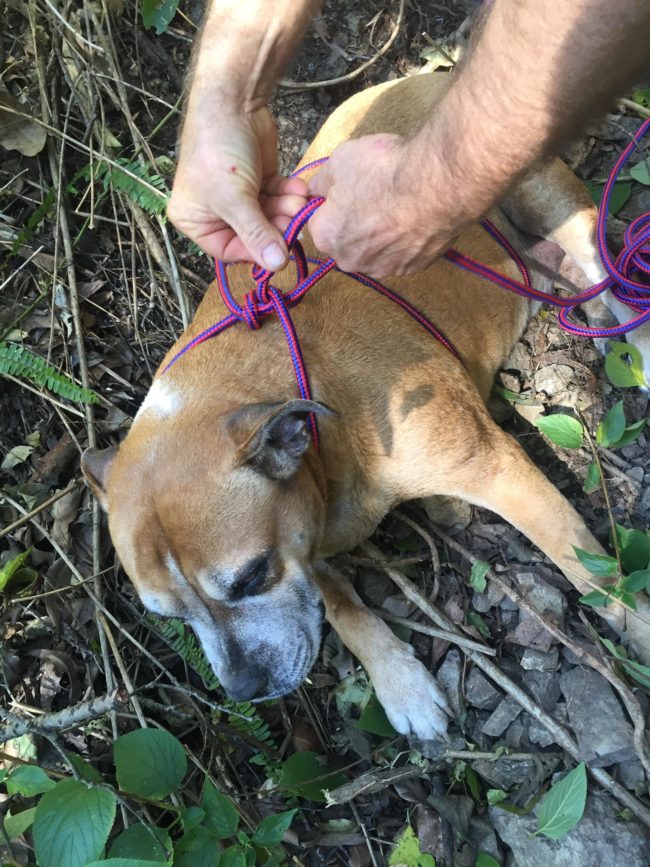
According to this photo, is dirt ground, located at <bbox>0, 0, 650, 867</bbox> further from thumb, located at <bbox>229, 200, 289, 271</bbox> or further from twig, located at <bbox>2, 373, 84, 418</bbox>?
thumb, located at <bbox>229, 200, 289, 271</bbox>

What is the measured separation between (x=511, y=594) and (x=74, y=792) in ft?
6.39

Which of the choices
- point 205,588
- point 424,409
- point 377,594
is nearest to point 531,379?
point 424,409

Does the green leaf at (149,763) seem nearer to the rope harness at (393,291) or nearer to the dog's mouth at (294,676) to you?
Answer: the dog's mouth at (294,676)

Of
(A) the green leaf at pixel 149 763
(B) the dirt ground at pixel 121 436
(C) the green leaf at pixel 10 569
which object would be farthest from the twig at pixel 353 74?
(A) the green leaf at pixel 149 763

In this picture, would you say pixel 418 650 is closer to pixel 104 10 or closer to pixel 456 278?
pixel 456 278

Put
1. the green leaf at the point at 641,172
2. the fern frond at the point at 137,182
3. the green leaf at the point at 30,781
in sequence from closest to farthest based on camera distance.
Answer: the green leaf at the point at 30,781 < the green leaf at the point at 641,172 < the fern frond at the point at 137,182

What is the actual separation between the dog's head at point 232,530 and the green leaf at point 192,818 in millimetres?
418

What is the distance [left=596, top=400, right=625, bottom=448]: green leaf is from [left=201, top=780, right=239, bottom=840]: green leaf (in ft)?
7.15

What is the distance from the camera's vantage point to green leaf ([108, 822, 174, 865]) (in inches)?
98.6

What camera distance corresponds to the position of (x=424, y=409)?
302cm

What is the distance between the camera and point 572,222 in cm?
380

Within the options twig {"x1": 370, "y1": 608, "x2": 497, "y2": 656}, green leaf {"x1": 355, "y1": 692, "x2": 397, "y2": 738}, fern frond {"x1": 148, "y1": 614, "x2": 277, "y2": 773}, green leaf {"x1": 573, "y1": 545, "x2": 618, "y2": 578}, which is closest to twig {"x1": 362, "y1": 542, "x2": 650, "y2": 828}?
twig {"x1": 370, "y1": 608, "x2": 497, "y2": 656}

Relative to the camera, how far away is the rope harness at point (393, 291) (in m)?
2.77

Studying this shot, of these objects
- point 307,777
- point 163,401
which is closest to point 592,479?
point 307,777
